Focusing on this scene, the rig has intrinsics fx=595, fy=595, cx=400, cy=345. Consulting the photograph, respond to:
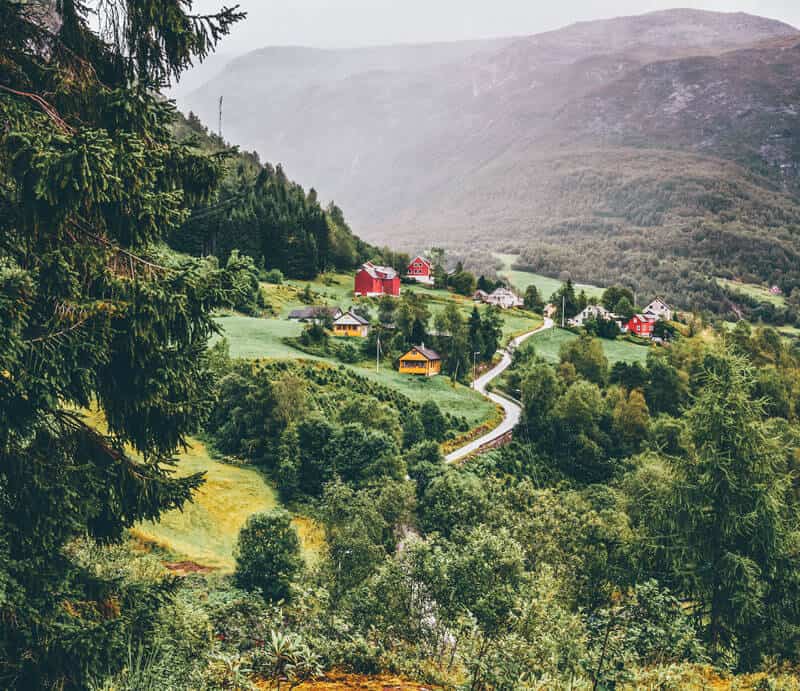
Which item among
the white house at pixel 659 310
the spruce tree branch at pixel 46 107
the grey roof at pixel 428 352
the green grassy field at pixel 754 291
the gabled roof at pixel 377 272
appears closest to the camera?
the spruce tree branch at pixel 46 107

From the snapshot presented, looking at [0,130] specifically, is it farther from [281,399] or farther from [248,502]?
[281,399]

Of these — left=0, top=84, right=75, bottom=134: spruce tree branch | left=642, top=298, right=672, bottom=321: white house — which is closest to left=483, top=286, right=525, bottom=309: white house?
left=642, top=298, right=672, bottom=321: white house

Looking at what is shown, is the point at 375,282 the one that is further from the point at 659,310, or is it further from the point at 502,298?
the point at 659,310

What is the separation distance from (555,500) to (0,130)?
23524 mm

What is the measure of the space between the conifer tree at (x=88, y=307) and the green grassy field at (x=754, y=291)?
171m

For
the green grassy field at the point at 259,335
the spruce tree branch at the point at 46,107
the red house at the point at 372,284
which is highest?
the spruce tree branch at the point at 46,107

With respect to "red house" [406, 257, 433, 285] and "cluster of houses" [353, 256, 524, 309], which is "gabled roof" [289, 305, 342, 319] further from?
"red house" [406, 257, 433, 285]

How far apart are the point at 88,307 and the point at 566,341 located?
81576mm

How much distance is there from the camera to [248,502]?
101 feet

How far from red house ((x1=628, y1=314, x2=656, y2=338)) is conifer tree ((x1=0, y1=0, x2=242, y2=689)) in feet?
316

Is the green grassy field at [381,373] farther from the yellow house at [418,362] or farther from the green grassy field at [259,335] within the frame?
the yellow house at [418,362]

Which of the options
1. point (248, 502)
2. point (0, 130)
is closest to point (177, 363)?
point (0, 130)

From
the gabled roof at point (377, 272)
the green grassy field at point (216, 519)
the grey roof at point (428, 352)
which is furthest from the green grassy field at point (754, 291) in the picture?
the green grassy field at point (216, 519)

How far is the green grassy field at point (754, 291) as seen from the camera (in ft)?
510
